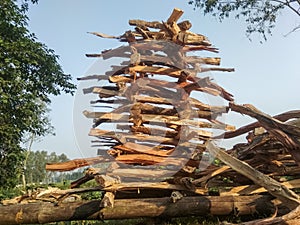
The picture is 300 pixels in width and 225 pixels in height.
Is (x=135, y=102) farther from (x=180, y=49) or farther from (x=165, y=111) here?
(x=180, y=49)

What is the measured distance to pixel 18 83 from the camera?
36.0ft

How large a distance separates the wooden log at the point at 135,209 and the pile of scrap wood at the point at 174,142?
1 centimetres

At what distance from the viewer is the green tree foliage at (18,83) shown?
1085 centimetres

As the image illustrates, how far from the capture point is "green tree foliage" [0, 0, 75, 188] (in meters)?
10.9

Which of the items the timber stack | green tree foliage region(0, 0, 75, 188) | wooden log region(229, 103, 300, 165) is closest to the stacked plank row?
the timber stack

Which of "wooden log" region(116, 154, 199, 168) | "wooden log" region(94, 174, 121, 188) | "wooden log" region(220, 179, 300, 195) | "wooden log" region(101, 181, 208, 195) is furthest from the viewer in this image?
"wooden log" region(220, 179, 300, 195)

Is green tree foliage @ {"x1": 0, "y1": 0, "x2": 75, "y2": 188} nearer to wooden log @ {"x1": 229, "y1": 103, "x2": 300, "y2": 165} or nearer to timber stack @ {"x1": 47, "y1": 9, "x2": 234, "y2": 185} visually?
timber stack @ {"x1": 47, "y1": 9, "x2": 234, "y2": 185}

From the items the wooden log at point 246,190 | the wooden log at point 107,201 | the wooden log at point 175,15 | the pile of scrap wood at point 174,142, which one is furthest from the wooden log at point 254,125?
the wooden log at point 107,201

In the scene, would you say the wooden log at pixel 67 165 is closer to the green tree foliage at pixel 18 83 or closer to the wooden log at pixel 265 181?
the wooden log at pixel 265 181

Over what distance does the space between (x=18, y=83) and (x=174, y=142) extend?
24.5 ft

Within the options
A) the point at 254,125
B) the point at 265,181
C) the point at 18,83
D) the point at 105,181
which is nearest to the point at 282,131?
the point at 265,181

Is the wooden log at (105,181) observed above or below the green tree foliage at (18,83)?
below

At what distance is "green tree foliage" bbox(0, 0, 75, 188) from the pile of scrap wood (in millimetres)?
6287

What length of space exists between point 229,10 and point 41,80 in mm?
7222
